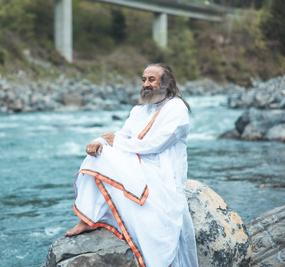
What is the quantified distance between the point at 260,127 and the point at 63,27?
27.9 m

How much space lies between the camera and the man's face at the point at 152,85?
438 cm

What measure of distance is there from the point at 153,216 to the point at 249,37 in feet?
175

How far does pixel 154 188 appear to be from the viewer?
4.12m

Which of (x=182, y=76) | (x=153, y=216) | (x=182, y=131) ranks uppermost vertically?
(x=182, y=131)

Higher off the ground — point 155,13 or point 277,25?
point 155,13

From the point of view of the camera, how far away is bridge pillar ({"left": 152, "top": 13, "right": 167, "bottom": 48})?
167 feet

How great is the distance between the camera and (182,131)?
4.29 m

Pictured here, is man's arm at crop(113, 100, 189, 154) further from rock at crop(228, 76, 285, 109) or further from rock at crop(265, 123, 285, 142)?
rock at crop(228, 76, 285, 109)

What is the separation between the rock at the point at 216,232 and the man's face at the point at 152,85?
714 millimetres

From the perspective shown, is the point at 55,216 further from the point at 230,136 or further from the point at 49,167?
the point at 230,136

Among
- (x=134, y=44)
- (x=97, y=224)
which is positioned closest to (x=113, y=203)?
(x=97, y=224)

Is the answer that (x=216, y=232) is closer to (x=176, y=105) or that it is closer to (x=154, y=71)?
(x=176, y=105)

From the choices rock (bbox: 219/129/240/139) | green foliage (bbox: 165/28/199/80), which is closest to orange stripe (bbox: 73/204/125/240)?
rock (bbox: 219/129/240/139)

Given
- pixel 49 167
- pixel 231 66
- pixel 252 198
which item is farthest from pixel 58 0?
pixel 252 198
